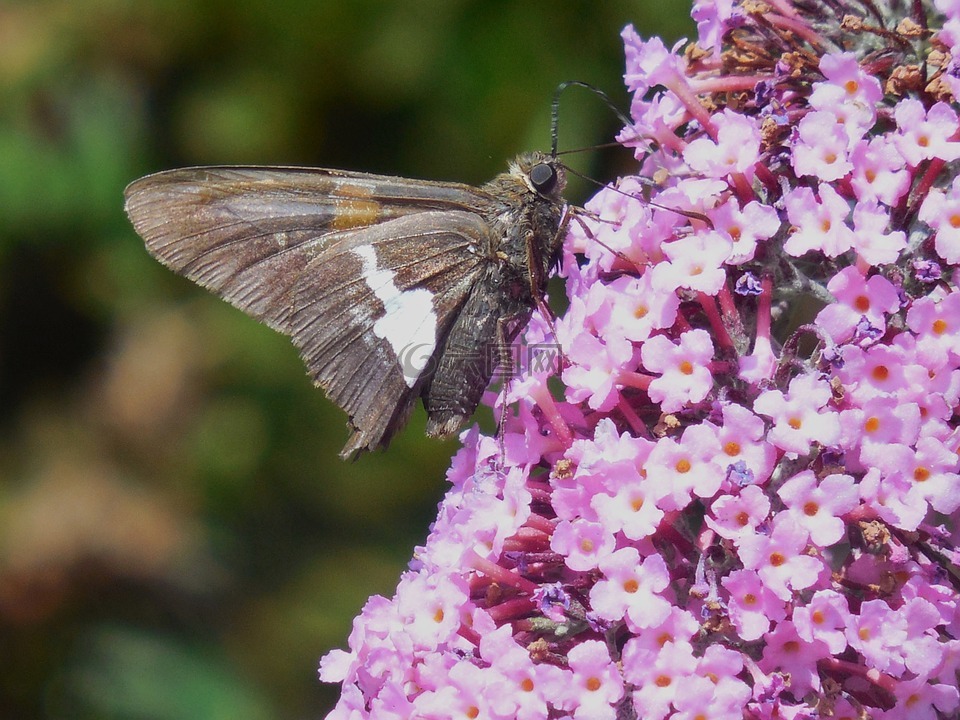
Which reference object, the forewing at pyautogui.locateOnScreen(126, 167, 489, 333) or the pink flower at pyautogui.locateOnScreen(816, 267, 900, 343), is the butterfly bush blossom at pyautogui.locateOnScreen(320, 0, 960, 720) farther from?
the forewing at pyautogui.locateOnScreen(126, 167, 489, 333)

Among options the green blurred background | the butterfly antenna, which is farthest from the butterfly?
the green blurred background

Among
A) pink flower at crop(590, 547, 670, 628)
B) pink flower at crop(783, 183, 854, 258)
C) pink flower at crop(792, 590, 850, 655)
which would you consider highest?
pink flower at crop(783, 183, 854, 258)

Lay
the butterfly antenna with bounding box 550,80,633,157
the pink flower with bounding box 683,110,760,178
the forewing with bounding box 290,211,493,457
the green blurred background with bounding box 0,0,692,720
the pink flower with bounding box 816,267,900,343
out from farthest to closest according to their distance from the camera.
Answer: the green blurred background with bounding box 0,0,692,720, the forewing with bounding box 290,211,493,457, the butterfly antenna with bounding box 550,80,633,157, the pink flower with bounding box 683,110,760,178, the pink flower with bounding box 816,267,900,343

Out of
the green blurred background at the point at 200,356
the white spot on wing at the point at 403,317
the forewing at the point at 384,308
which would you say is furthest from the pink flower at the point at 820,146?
the green blurred background at the point at 200,356

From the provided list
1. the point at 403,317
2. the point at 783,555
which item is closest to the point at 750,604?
the point at 783,555

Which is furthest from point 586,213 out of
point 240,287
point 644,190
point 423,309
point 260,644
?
point 260,644

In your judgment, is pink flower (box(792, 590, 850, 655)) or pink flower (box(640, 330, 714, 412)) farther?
pink flower (box(640, 330, 714, 412))
